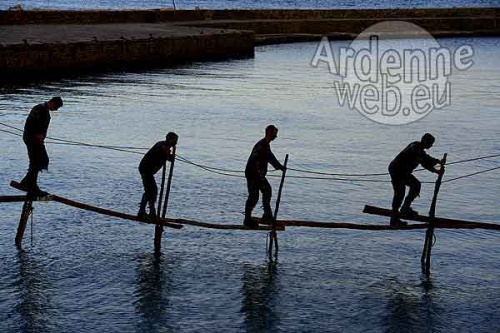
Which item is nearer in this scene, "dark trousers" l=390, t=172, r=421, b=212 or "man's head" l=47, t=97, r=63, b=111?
"man's head" l=47, t=97, r=63, b=111

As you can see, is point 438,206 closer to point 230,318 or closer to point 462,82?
point 230,318

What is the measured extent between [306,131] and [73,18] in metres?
33.9

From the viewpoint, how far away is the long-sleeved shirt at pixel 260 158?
1670 centimetres

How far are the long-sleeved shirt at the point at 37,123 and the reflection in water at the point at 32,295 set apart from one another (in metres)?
2.24

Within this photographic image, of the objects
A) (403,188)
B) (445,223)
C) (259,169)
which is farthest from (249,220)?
(445,223)

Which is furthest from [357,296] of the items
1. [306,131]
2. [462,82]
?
[462,82]

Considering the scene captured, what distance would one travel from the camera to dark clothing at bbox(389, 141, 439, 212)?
16.8 meters

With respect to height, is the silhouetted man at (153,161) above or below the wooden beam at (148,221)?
above

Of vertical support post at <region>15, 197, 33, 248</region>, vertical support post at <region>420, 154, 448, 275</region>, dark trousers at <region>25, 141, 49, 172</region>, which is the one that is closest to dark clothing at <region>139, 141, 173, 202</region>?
dark trousers at <region>25, 141, 49, 172</region>

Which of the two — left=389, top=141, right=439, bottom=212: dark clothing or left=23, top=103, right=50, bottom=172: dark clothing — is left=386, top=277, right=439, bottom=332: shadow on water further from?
left=23, top=103, right=50, bottom=172: dark clothing

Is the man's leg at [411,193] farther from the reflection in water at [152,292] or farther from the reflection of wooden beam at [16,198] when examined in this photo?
the reflection of wooden beam at [16,198]

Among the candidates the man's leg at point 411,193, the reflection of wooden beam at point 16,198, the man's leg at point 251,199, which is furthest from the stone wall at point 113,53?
the man's leg at point 411,193

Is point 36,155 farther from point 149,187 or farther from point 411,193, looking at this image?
point 411,193

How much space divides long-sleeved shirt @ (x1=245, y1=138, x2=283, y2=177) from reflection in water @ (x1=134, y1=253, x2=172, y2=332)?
2.40 meters
